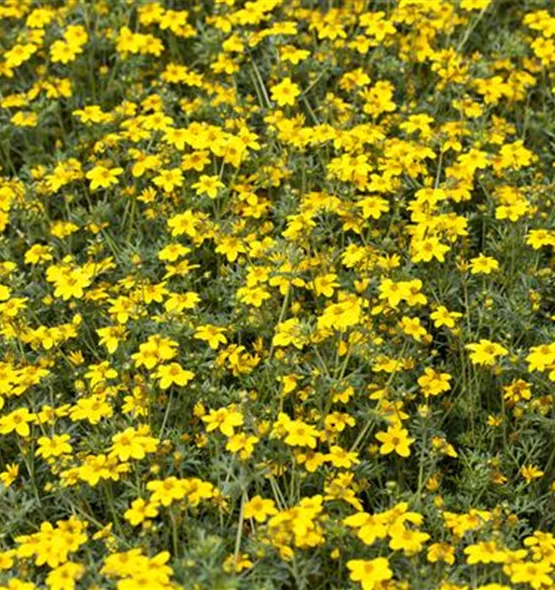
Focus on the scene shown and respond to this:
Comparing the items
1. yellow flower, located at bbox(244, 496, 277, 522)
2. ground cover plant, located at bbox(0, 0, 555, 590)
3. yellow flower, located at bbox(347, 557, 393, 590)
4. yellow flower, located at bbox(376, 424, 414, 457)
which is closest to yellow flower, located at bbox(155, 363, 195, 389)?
ground cover plant, located at bbox(0, 0, 555, 590)

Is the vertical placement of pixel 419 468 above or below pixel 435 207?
below

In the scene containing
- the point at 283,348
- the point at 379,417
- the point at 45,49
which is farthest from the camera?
the point at 45,49

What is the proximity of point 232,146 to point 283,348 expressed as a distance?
99 cm

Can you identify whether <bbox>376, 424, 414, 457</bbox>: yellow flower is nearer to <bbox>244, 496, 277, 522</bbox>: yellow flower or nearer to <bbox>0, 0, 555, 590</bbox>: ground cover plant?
<bbox>0, 0, 555, 590</bbox>: ground cover plant

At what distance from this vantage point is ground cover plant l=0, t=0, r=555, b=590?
3.66 m

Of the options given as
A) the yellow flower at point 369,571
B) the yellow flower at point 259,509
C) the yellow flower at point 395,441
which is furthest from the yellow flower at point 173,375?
the yellow flower at point 369,571

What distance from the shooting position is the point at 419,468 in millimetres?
4070

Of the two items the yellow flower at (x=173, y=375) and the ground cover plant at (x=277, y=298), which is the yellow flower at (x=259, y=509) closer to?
the ground cover plant at (x=277, y=298)

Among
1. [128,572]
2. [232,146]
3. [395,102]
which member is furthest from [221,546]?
[395,102]

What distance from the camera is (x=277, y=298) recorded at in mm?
4453

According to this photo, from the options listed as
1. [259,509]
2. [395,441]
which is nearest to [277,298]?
[395,441]

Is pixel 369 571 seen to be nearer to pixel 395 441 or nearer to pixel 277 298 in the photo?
pixel 395 441

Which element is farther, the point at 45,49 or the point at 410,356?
the point at 45,49

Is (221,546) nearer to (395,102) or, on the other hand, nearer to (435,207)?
(435,207)
